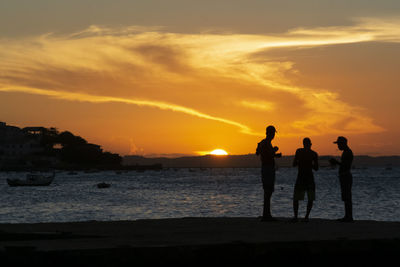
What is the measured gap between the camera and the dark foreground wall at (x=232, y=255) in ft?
30.8

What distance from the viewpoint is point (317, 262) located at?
10.4 m

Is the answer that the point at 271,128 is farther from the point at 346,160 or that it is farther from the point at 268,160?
the point at 346,160

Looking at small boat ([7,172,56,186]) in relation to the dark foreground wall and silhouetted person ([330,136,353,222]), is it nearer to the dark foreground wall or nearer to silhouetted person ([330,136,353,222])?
silhouetted person ([330,136,353,222])

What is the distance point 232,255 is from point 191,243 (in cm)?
74

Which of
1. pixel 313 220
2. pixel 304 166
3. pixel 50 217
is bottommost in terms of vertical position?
pixel 50 217

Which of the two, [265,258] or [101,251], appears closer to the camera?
[101,251]

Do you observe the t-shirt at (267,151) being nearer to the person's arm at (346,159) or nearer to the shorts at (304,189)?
the shorts at (304,189)

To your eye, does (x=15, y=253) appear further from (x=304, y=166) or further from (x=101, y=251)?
(x=304, y=166)

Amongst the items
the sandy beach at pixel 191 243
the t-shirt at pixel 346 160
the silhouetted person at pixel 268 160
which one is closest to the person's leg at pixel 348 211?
the t-shirt at pixel 346 160

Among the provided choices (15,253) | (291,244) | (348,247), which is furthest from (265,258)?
(15,253)

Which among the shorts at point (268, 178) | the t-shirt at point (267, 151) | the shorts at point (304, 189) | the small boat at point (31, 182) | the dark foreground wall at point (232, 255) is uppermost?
the t-shirt at point (267, 151)

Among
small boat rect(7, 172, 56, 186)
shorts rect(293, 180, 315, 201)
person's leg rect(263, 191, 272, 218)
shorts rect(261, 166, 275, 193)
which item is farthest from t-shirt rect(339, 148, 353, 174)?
small boat rect(7, 172, 56, 186)

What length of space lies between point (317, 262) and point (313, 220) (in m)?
5.98

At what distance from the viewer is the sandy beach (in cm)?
955
